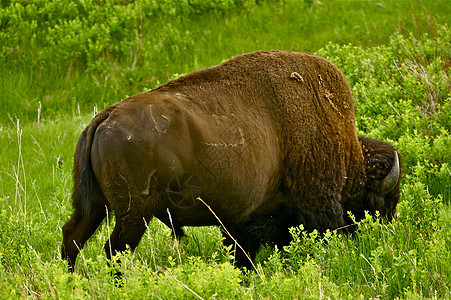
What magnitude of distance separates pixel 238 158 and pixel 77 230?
120 centimetres

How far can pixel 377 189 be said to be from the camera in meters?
5.32

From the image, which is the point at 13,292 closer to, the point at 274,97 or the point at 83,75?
the point at 274,97

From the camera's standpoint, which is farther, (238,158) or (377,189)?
(377,189)

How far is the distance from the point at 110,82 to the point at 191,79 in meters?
6.51

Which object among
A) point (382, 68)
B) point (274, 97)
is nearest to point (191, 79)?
point (274, 97)

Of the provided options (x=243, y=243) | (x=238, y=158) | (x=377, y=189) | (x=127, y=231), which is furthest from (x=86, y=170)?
(x=377, y=189)

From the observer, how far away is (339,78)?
527 cm

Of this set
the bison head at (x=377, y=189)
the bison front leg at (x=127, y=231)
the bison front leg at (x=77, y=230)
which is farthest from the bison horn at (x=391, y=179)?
the bison front leg at (x=77, y=230)

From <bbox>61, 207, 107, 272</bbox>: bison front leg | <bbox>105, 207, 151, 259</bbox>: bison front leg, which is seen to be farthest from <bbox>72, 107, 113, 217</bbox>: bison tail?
<bbox>105, 207, 151, 259</bbox>: bison front leg

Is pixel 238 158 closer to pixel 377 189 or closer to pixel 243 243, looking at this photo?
pixel 243 243

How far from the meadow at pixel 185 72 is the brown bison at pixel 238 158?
209mm

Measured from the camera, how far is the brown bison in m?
3.96

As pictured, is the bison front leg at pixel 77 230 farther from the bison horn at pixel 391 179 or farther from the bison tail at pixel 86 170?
the bison horn at pixel 391 179

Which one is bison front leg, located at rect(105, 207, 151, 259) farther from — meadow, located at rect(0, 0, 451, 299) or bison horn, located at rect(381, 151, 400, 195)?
bison horn, located at rect(381, 151, 400, 195)
